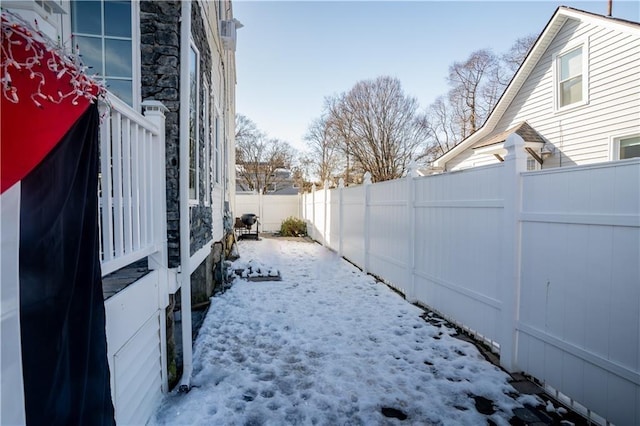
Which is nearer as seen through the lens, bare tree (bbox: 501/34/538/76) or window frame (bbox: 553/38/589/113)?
window frame (bbox: 553/38/589/113)

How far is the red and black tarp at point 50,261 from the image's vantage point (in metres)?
1.09

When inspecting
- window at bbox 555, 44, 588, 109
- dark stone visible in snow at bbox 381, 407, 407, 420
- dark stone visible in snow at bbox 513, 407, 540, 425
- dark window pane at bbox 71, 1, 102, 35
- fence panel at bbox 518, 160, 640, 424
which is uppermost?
window at bbox 555, 44, 588, 109

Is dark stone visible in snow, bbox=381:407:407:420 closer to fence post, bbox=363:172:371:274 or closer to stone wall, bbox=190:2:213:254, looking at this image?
stone wall, bbox=190:2:213:254

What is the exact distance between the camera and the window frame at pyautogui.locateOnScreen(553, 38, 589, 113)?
730 cm

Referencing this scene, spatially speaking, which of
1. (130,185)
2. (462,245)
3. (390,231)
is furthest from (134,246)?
(390,231)

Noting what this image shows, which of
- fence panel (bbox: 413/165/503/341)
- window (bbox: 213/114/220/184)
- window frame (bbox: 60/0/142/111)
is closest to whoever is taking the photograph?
window frame (bbox: 60/0/142/111)

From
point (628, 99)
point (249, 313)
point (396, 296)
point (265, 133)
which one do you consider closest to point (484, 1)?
point (628, 99)

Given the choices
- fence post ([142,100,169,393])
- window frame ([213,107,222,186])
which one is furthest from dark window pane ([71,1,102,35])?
window frame ([213,107,222,186])

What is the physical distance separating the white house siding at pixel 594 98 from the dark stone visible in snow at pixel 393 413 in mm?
7018

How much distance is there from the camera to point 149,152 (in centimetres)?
245

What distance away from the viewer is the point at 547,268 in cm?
281

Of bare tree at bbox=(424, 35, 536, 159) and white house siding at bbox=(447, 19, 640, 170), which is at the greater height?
bare tree at bbox=(424, 35, 536, 159)

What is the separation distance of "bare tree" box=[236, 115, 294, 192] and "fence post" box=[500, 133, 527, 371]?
2455 centimetres

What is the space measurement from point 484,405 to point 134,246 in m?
2.65
